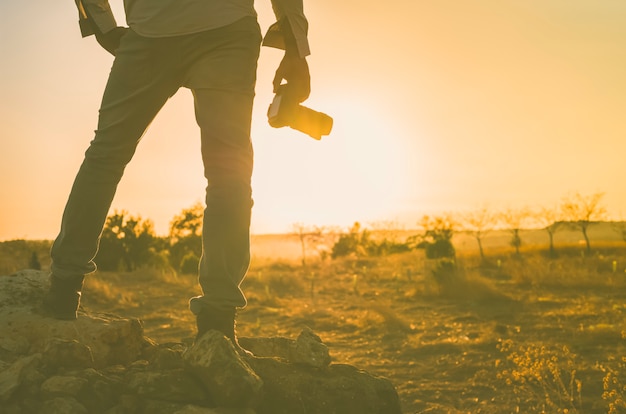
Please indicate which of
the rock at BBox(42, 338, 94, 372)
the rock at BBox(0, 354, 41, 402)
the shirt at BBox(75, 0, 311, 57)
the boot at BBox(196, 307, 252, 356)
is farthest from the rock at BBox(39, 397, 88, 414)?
the shirt at BBox(75, 0, 311, 57)

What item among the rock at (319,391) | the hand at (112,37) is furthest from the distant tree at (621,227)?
the hand at (112,37)

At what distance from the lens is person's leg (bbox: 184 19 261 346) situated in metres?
2.43

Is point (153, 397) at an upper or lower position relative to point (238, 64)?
lower

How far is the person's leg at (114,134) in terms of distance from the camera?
2479 mm

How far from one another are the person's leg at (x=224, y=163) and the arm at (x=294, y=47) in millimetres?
176

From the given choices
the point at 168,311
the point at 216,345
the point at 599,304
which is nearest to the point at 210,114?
the point at 216,345

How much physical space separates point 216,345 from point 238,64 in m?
1.11

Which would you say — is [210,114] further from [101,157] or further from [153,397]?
[153,397]

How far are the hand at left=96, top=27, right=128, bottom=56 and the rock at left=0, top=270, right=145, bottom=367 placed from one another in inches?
48.7

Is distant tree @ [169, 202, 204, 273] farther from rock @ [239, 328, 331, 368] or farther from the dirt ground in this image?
rock @ [239, 328, 331, 368]

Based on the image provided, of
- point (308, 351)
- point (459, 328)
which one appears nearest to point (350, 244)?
point (459, 328)

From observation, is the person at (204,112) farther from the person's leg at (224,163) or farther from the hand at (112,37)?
the hand at (112,37)

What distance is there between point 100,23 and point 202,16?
1.84 feet

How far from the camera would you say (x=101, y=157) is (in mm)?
2508
